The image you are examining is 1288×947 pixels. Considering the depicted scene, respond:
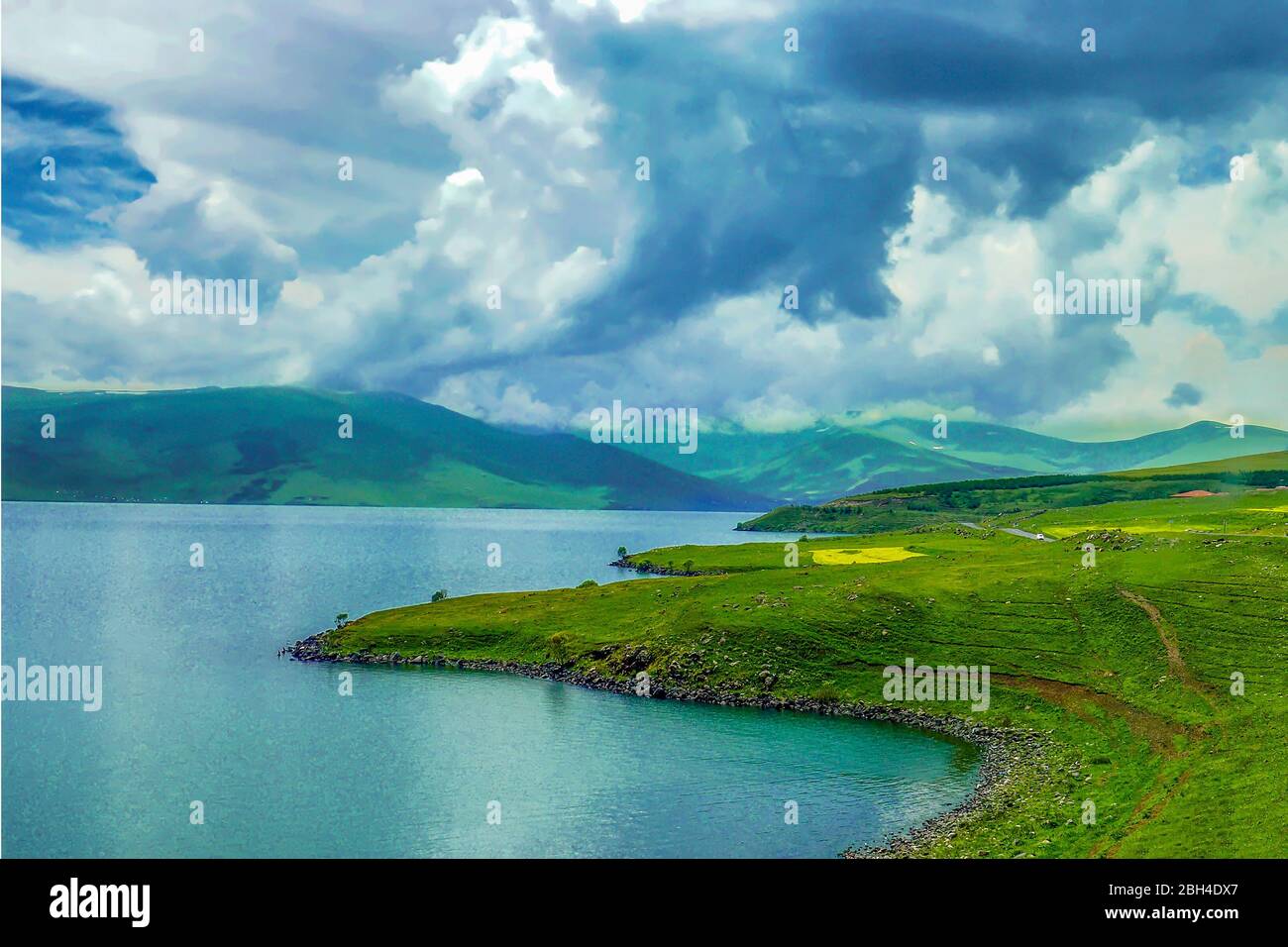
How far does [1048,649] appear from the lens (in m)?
90.6

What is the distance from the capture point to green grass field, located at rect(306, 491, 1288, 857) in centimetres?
5247

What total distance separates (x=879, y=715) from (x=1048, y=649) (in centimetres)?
2043

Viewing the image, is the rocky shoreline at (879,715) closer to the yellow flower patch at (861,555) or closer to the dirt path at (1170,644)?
the dirt path at (1170,644)

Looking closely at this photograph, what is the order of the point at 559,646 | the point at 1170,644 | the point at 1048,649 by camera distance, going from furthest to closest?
1. the point at 559,646
2. the point at 1048,649
3. the point at 1170,644

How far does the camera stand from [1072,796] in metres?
57.8

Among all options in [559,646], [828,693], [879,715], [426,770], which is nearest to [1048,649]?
[879,715]

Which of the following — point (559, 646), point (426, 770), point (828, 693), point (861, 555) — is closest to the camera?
point (426, 770)

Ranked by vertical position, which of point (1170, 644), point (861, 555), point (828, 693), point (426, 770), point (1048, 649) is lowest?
point (426, 770)

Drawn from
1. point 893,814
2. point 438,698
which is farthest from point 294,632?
point 893,814

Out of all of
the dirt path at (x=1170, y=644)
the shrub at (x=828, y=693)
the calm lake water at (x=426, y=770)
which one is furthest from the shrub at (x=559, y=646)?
the dirt path at (x=1170, y=644)

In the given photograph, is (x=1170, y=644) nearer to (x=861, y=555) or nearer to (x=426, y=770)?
(x=426, y=770)

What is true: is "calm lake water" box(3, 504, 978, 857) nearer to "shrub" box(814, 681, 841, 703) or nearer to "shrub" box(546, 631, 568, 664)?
"shrub" box(814, 681, 841, 703)

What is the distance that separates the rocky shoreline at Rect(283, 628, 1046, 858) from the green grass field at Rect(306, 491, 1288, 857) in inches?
50.6

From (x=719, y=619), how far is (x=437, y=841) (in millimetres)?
50651
